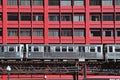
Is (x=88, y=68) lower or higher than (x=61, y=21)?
lower

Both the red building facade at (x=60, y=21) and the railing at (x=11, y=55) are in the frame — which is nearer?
the railing at (x=11, y=55)

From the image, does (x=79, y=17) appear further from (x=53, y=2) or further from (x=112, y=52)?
(x=112, y=52)

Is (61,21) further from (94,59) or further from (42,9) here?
(94,59)

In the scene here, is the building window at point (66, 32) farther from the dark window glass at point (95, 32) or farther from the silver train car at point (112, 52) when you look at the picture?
the silver train car at point (112, 52)

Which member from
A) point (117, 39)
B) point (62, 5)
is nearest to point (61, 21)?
point (62, 5)

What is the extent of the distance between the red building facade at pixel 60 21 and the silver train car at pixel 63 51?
8.98 meters

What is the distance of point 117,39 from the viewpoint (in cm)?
8762

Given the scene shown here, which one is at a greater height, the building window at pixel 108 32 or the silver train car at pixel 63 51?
the building window at pixel 108 32

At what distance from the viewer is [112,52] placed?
77.6 metres

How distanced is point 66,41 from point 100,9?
26.9 feet

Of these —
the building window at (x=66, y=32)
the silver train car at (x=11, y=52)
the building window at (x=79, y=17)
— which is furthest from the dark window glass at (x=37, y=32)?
the silver train car at (x=11, y=52)

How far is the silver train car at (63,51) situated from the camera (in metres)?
77.9

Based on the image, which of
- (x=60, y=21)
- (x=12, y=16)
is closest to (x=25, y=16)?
(x=12, y=16)

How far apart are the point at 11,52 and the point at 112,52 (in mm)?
15404
